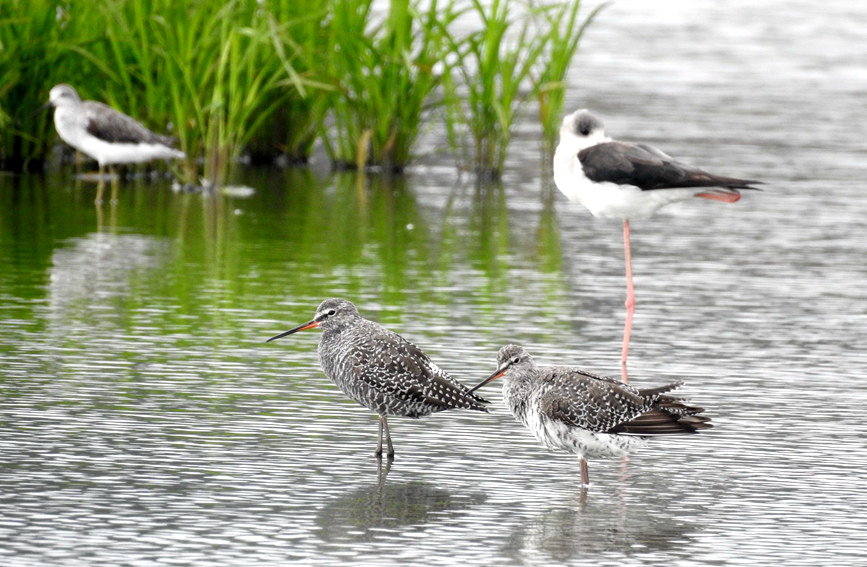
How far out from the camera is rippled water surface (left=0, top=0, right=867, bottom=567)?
716 centimetres

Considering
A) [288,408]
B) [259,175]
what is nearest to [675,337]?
[288,408]

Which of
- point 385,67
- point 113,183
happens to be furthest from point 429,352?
point 385,67

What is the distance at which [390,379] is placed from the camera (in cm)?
839

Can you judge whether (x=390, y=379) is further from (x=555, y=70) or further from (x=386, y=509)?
(x=555, y=70)

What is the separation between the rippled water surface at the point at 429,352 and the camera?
716cm

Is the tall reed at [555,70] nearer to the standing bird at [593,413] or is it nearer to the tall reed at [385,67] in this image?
the tall reed at [385,67]

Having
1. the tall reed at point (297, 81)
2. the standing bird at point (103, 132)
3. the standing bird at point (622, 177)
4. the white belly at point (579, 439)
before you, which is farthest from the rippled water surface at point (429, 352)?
the tall reed at point (297, 81)

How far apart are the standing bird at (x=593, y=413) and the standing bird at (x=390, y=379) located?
37cm

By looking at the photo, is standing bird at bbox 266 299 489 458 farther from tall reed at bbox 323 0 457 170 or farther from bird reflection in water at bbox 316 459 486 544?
tall reed at bbox 323 0 457 170

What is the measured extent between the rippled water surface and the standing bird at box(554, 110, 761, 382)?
98 cm

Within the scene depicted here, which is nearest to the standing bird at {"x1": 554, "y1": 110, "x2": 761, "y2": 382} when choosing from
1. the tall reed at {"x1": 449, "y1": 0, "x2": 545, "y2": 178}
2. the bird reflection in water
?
the bird reflection in water

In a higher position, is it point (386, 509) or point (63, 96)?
point (63, 96)

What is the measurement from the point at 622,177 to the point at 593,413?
4116 mm

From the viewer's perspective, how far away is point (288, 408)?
31.2 ft
